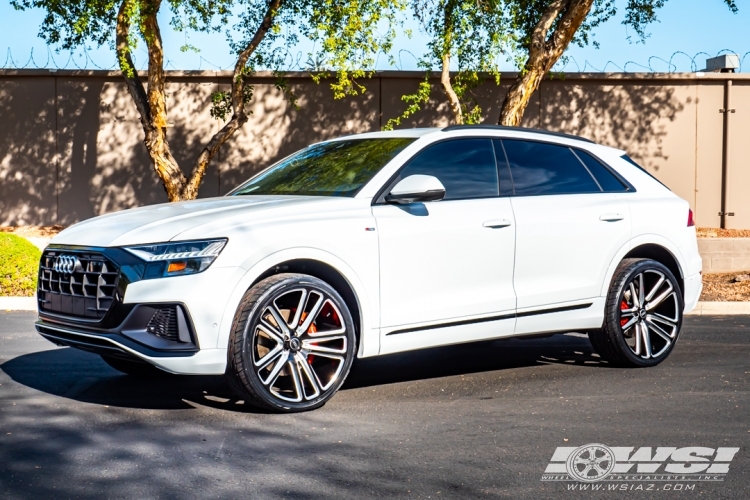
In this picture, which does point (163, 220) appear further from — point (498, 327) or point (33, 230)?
point (33, 230)

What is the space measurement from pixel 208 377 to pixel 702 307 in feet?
21.6

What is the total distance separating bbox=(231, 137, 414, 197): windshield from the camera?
6.57m

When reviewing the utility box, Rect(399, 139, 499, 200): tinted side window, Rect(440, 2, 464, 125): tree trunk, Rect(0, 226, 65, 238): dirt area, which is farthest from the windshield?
the utility box

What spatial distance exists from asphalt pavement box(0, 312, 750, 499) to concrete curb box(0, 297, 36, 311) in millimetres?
3252

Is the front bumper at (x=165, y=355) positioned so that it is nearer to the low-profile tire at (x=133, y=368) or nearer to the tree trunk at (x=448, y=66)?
the low-profile tire at (x=133, y=368)

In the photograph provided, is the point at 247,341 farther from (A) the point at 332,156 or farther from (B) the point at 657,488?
(B) the point at 657,488

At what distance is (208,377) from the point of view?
7.20 m

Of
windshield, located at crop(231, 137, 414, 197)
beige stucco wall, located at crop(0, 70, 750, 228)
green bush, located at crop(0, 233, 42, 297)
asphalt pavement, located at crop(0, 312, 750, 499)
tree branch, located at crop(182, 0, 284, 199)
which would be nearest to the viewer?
asphalt pavement, located at crop(0, 312, 750, 499)

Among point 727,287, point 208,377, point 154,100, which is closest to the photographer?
point 208,377

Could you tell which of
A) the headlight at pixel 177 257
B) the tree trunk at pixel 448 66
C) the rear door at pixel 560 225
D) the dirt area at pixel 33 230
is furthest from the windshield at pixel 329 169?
the dirt area at pixel 33 230

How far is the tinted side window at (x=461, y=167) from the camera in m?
6.70

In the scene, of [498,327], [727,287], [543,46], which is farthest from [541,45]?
[498,327]

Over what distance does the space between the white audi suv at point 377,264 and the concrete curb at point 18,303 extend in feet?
15.6

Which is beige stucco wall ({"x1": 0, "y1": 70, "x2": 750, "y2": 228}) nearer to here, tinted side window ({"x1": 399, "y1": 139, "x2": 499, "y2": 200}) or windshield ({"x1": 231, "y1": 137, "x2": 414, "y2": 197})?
windshield ({"x1": 231, "y1": 137, "x2": 414, "y2": 197})
